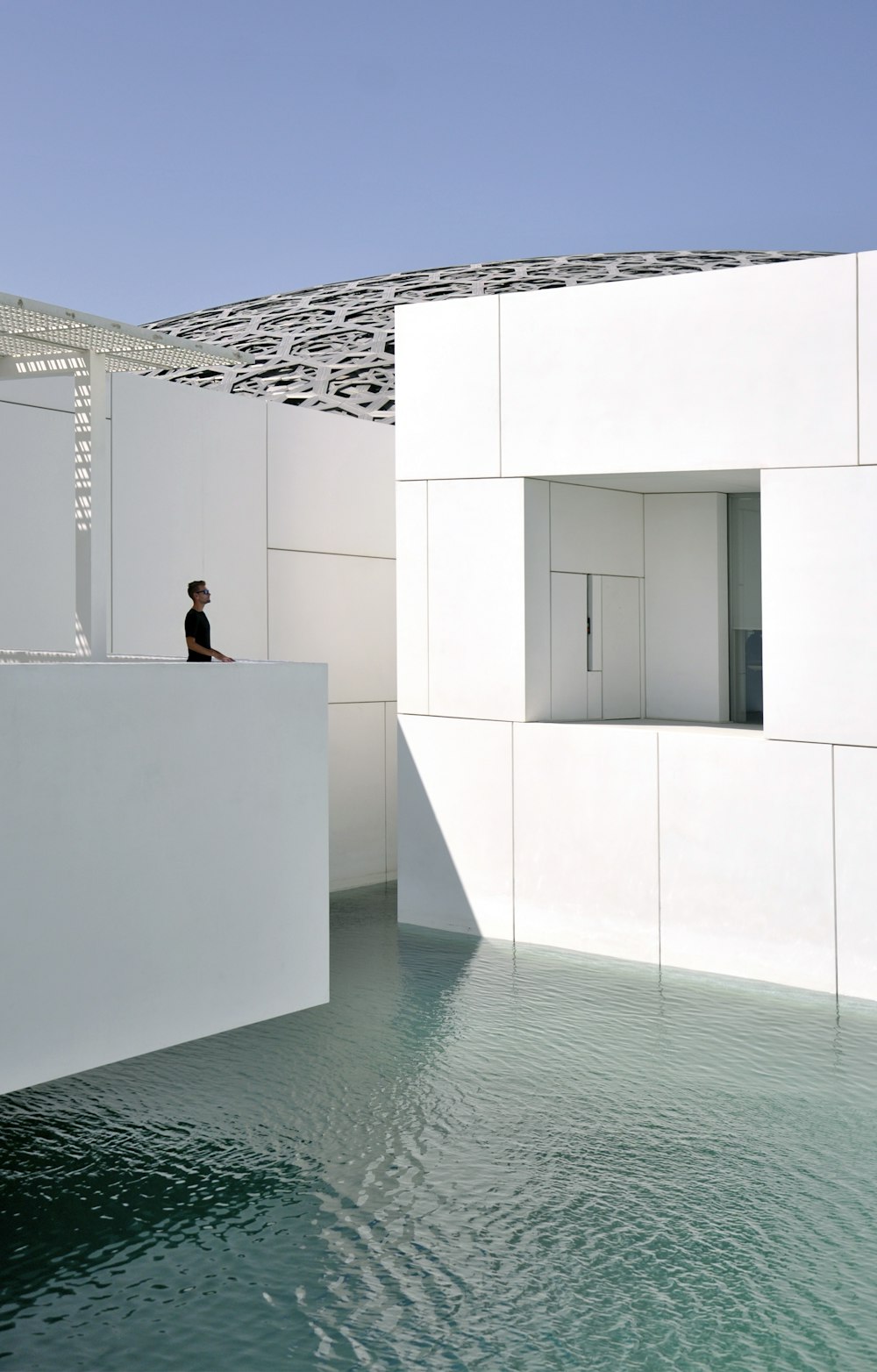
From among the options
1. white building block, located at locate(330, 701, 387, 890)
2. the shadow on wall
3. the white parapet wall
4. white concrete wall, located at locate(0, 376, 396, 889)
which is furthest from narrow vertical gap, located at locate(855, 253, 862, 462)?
white building block, located at locate(330, 701, 387, 890)

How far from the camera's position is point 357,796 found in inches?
688

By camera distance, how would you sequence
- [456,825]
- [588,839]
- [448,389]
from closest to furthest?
1. [588,839]
2. [448,389]
3. [456,825]

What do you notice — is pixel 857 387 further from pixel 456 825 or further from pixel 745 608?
pixel 456 825

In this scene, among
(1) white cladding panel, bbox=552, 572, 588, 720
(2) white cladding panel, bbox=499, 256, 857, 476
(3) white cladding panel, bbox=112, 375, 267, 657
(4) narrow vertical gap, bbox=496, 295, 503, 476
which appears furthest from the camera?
(1) white cladding panel, bbox=552, 572, 588, 720

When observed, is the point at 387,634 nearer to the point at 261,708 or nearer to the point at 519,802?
the point at 519,802

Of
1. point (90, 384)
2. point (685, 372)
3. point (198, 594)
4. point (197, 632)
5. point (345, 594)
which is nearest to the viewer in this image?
point (90, 384)

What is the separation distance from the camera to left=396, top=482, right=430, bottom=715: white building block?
1514 centimetres

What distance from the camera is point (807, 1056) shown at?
1077 centimetres

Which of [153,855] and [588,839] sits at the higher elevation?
[153,855]

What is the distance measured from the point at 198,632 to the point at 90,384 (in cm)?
198

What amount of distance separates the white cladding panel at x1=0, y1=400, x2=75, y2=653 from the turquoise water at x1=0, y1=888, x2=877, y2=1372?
4522 mm

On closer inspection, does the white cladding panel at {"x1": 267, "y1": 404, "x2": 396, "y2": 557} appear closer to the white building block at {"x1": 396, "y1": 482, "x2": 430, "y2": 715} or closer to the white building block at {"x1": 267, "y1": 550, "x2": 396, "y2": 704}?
the white building block at {"x1": 267, "y1": 550, "x2": 396, "y2": 704}

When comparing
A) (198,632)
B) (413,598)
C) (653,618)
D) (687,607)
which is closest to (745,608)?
(687,607)

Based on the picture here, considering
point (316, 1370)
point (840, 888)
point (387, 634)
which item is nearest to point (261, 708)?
point (316, 1370)
